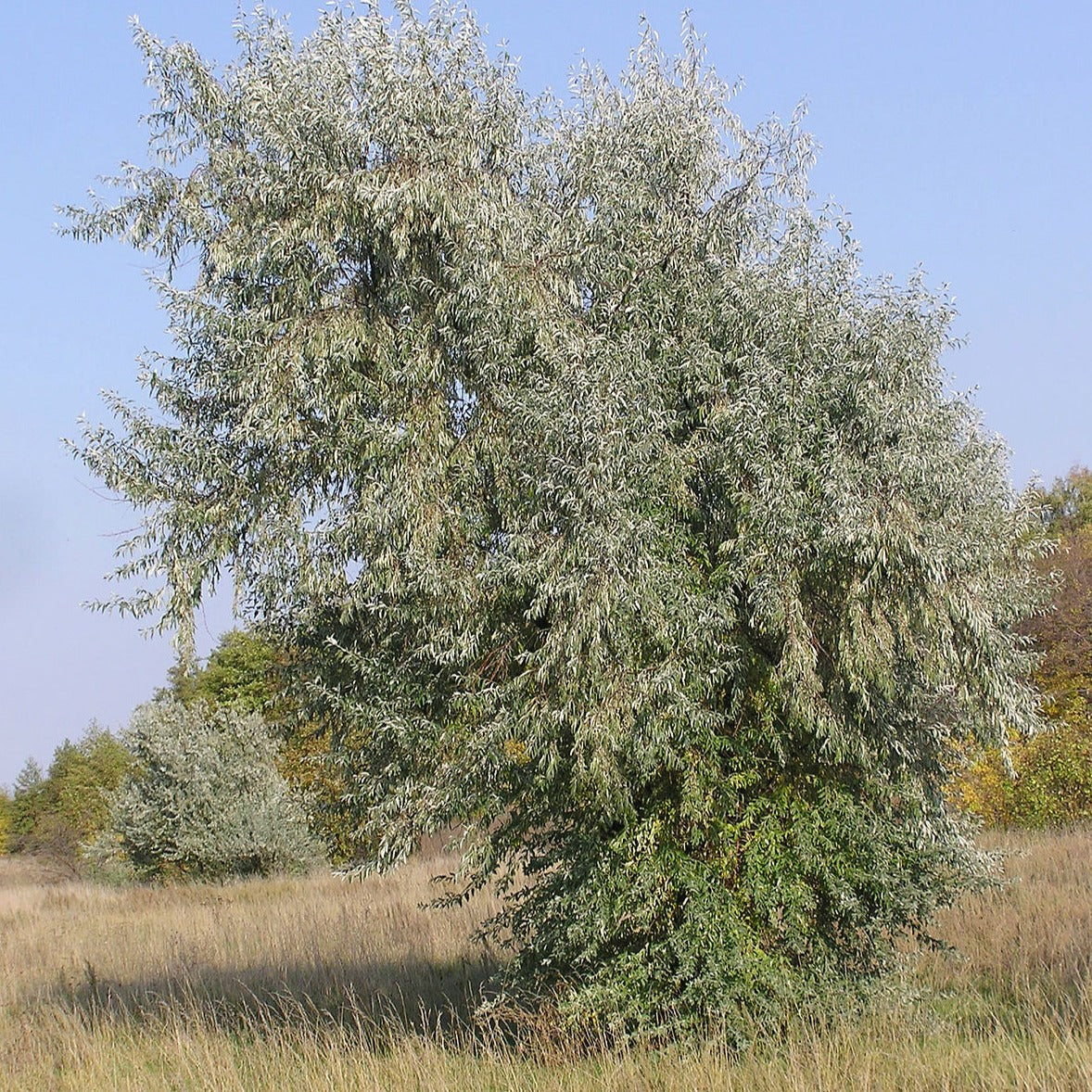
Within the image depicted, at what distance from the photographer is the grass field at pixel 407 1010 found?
7.29m

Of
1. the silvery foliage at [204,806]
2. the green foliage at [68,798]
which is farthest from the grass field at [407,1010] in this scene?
the green foliage at [68,798]

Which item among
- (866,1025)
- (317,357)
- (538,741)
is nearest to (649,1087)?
(866,1025)

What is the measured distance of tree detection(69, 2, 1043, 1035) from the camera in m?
7.97

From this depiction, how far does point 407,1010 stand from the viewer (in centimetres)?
1121

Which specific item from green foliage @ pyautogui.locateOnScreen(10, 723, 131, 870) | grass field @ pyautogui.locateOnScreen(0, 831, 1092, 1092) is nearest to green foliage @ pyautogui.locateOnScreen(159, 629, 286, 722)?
green foliage @ pyautogui.locateOnScreen(10, 723, 131, 870)

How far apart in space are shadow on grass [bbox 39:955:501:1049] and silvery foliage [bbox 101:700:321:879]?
45.6 ft

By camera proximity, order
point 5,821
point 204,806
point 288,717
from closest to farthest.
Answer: point 288,717
point 204,806
point 5,821

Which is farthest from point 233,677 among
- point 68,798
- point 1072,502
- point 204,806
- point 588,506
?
point 588,506

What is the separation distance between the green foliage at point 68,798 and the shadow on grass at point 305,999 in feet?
58.6

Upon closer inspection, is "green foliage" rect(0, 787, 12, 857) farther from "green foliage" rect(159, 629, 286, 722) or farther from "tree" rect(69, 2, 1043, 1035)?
"tree" rect(69, 2, 1043, 1035)

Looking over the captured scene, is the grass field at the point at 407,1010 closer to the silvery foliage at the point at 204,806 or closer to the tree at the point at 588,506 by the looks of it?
the tree at the point at 588,506

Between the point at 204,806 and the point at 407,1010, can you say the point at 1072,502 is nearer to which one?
the point at 204,806

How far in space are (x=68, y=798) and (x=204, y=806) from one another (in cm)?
3820

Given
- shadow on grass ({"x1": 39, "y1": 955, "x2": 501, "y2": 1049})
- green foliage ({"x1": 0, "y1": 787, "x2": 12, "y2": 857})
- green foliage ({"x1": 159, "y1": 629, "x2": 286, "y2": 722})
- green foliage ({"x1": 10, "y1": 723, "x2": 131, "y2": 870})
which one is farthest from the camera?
green foliage ({"x1": 0, "y1": 787, "x2": 12, "y2": 857})
